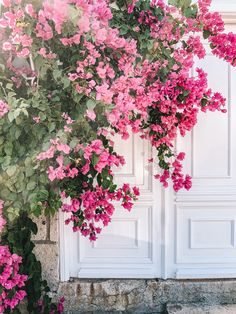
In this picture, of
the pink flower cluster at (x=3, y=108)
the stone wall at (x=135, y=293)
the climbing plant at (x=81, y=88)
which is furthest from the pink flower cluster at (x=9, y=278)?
the pink flower cluster at (x=3, y=108)

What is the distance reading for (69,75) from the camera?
2.59m

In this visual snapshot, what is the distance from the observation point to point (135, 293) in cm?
370

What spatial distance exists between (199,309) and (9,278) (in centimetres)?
149

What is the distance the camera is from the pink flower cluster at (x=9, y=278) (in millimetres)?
2900

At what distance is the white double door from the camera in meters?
3.69

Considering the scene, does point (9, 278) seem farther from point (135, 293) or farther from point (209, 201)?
point (209, 201)

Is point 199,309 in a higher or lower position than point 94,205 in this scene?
lower

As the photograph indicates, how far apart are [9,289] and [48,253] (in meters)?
0.61

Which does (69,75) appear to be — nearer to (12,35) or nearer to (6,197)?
(12,35)

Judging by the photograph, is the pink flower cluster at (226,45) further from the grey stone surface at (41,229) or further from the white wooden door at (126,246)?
the grey stone surface at (41,229)

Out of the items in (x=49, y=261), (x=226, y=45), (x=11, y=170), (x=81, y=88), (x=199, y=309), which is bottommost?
(x=199, y=309)

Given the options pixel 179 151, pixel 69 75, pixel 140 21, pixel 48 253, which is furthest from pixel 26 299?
pixel 140 21

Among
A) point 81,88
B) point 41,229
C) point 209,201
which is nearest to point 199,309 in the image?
point 209,201

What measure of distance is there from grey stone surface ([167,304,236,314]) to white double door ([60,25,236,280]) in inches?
9.4
